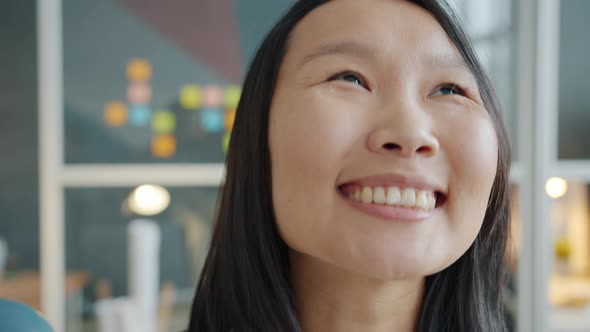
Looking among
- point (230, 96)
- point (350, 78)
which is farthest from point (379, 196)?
point (230, 96)

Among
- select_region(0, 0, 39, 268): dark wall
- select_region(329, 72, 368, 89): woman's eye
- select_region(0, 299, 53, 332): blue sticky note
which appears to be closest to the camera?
select_region(0, 299, 53, 332): blue sticky note

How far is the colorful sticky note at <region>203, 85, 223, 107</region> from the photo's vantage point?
187 centimetres

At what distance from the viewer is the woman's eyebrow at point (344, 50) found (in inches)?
25.2

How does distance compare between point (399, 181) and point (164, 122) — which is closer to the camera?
point (399, 181)

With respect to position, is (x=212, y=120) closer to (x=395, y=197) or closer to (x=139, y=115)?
(x=139, y=115)

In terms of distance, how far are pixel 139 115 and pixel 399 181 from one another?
1400mm

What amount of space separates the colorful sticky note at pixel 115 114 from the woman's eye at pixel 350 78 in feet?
4.37

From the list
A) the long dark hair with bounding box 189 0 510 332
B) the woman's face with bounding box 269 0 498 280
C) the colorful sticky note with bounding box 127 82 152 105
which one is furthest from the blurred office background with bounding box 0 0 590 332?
the woman's face with bounding box 269 0 498 280

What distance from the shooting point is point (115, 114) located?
1.85 m

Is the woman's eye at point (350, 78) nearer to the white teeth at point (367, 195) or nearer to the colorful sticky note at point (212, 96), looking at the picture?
the white teeth at point (367, 195)

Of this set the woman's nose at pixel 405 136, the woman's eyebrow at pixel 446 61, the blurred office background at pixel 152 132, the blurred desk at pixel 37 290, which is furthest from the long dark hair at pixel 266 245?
the blurred desk at pixel 37 290

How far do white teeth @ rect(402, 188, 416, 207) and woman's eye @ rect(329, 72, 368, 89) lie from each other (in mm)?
129

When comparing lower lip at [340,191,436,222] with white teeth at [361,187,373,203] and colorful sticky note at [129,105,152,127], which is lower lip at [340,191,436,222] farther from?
colorful sticky note at [129,105,152,127]

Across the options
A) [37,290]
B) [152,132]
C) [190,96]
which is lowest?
[37,290]
